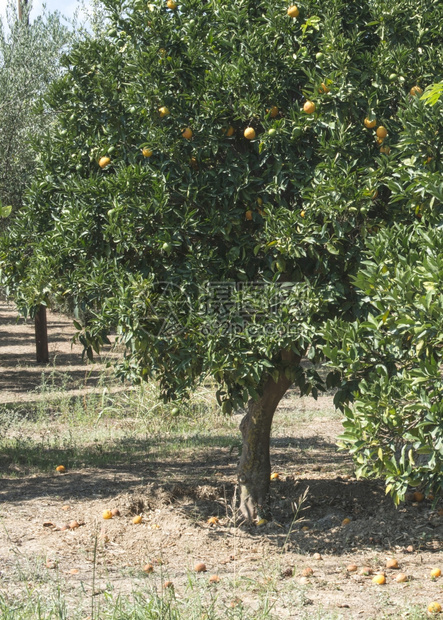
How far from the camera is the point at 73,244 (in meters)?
4.28

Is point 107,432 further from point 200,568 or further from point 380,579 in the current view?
point 380,579

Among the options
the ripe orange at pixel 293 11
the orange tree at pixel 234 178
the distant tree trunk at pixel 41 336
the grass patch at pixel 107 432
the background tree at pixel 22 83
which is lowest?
the grass patch at pixel 107 432

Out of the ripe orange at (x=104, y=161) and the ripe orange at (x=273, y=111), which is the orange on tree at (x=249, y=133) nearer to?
the ripe orange at (x=273, y=111)

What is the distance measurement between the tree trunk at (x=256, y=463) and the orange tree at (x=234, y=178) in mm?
933

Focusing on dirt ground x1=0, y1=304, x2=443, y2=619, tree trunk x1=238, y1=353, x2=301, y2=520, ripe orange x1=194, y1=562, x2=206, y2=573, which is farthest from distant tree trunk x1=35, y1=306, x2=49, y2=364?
ripe orange x1=194, y1=562, x2=206, y2=573

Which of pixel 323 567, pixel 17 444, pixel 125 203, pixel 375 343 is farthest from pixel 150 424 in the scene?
pixel 375 343

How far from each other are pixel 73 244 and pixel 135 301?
0.62m

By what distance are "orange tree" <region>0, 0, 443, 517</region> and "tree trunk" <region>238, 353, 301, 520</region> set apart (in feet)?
3.06

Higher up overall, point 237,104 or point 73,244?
point 237,104

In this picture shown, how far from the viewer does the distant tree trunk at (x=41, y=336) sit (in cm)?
1357

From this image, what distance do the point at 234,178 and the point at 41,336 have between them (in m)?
10.5

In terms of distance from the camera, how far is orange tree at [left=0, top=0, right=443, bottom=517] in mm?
3953

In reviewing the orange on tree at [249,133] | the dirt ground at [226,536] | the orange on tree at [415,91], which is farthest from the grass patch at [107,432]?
the orange on tree at [415,91]

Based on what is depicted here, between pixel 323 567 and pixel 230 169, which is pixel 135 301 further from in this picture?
pixel 323 567
